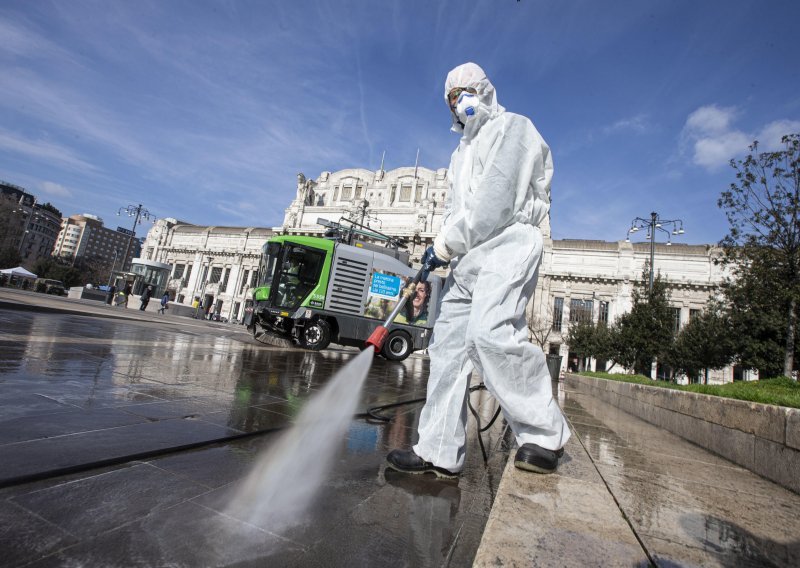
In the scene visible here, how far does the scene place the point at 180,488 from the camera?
4.98 ft

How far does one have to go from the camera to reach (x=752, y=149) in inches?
557

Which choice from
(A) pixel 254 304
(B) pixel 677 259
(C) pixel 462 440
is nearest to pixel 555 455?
(C) pixel 462 440

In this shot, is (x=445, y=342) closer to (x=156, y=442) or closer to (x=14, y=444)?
(x=156, y=442)

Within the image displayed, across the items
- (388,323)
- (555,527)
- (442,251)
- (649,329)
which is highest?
(649,329)

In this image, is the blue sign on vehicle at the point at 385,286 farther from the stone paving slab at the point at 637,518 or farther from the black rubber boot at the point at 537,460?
the black rubber boot at the point at 537,460

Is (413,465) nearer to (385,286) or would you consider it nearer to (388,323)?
(388,323)

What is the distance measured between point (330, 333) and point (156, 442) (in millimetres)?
9831

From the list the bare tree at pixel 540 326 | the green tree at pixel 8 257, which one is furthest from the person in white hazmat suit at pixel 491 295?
the green tree at pixel 8 257

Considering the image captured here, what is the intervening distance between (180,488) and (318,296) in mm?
10145

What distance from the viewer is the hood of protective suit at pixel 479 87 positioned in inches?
96.3

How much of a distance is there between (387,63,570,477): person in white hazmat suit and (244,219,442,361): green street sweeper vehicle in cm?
883

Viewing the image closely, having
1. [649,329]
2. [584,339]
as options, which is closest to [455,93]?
[649,329]

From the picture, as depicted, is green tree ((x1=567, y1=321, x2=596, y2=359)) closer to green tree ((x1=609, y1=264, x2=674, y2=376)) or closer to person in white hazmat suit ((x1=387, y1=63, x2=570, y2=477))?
green tree ((x1=609, y1=264, x2=674, y2=376))

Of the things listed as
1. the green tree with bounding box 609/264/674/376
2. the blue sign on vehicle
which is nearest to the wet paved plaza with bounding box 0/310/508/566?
the blue sign on vehicle
